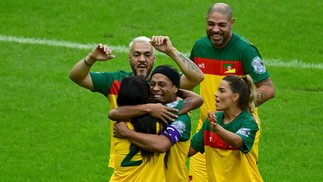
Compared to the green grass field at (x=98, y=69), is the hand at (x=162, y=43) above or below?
above

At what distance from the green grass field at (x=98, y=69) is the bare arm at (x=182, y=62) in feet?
12.1

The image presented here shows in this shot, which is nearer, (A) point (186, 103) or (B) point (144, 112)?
(B) point (144, 112)

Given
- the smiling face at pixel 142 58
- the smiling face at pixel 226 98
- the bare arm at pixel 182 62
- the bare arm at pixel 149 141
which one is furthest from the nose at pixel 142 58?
the bare arm at pixel 149 141

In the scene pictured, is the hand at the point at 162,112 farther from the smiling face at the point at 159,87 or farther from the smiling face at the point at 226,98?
the smiling face at the point at 226,98

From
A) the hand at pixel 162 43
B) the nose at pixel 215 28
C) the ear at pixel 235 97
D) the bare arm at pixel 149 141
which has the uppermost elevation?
the hand at pixel 162 43

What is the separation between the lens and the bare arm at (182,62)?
973 cm

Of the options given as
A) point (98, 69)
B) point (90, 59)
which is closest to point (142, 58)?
point (90, 59)

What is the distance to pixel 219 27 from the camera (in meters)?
11.1

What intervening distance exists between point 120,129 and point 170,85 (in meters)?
0.68

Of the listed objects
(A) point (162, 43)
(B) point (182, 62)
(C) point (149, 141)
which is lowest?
(C) point (149, 141)

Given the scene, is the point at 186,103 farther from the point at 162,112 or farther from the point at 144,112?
the point at 144,112

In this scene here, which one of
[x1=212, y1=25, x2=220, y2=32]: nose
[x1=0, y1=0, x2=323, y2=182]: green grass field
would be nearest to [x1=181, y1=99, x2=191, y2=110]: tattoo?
[x1=212, y1=25, x2=220, y2=32]: nose

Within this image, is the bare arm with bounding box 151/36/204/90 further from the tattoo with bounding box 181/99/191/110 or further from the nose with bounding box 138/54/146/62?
the tattoo with bounding box 181/99/191/110

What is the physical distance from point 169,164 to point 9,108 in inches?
269
